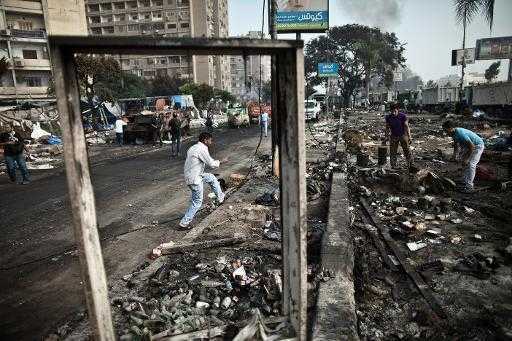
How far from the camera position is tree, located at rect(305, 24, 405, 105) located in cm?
5506

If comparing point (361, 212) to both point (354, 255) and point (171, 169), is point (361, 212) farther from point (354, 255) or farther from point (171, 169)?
point (171, 169)

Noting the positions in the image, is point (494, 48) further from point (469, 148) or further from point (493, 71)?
point (469, 148)

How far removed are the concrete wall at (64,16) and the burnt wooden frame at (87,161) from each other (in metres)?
48.5

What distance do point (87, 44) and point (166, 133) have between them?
752 inches

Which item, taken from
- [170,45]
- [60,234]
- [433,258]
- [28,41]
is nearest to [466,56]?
[433,258]

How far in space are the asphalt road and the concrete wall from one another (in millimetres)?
38979

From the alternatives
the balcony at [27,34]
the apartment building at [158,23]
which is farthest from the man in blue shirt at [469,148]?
the apartment building at [158,23]

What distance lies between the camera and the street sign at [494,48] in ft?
106

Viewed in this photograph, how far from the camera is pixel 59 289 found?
4281mm

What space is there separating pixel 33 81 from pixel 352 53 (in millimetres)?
43661

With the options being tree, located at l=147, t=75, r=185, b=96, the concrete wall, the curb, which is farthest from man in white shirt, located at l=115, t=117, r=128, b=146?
tree, located at l=147, t=75, r=185, b=96

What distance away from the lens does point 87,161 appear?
2.25 m

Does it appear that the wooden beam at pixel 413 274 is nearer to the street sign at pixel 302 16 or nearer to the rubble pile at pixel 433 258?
the rubble pile at pixel 433 258

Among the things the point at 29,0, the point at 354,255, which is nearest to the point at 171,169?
the point at 354,255
